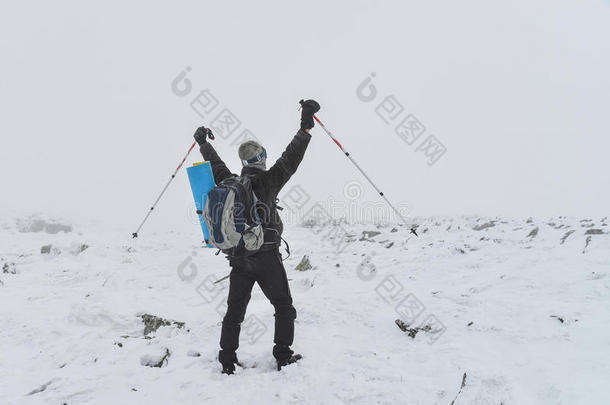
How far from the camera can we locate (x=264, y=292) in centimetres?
432

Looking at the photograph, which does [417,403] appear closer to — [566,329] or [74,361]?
[566,329]

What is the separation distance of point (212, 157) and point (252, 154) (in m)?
0.98

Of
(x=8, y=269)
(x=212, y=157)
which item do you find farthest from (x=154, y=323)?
(x=8, y=269)

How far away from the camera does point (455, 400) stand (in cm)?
338

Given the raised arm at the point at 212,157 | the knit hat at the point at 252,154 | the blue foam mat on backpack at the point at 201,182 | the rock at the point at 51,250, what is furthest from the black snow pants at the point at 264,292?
the rock at the point at 51,250

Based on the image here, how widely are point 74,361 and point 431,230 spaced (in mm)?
12971

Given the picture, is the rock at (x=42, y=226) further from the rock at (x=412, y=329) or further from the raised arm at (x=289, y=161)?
the rock at (x=412, y=329)

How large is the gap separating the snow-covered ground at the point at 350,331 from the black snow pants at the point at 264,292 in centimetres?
29

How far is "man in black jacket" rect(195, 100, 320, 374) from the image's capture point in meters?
4.23

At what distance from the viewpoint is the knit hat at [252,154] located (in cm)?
445

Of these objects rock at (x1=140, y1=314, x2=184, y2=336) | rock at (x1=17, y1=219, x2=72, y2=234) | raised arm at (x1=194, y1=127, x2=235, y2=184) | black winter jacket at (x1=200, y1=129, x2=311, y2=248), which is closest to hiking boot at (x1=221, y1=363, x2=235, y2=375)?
black winter jacket at (x1=200, y1=129, x2=311, y2=248)

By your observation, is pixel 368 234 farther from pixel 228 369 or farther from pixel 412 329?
pixel 228 369

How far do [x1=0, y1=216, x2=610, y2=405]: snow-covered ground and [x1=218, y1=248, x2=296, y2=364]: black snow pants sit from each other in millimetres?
286

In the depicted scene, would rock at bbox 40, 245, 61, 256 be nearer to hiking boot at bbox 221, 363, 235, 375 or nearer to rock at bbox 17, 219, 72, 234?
hiking boot at bbox 221, 363, 235, 375
